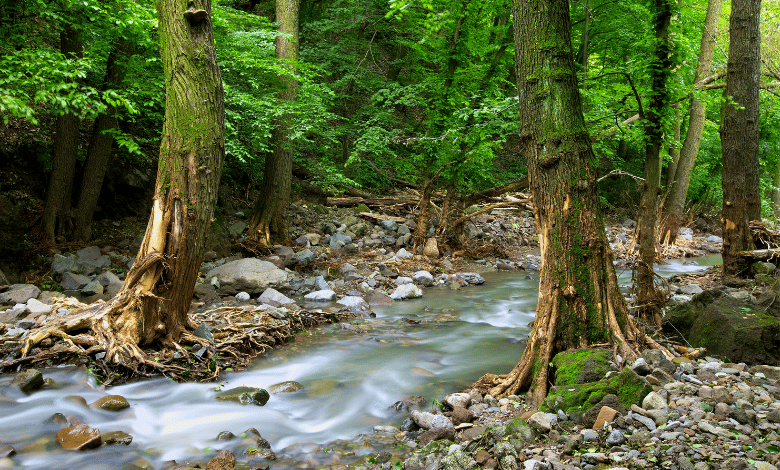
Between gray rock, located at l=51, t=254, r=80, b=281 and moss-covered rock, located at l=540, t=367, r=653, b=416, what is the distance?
8.47 meters

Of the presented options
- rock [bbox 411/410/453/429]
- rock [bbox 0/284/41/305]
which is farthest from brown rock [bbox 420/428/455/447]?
rock [bbox 0/284/41/305]

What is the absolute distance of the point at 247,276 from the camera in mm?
9117

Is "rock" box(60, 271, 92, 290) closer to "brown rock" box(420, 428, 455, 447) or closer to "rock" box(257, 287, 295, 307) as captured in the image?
"rock" box(257, 287, 295, 307)

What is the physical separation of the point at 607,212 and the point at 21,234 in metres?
20.7

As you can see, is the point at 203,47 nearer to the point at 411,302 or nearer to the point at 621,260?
the point at 411,302

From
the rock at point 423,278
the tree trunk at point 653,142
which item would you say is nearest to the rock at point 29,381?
the tree trunk at point 653,142

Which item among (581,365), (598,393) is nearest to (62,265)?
(581,365)

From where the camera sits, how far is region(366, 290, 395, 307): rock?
9461 mm

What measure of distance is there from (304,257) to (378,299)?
7.48ft

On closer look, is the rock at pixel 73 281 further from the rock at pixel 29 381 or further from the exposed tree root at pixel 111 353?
the rock at pixel 29 381

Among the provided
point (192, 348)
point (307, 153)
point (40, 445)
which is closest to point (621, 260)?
point (307, 153)

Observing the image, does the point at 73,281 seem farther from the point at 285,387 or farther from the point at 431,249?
the point at 431,249

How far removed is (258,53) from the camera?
8.90m

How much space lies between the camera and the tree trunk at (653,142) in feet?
20.2
